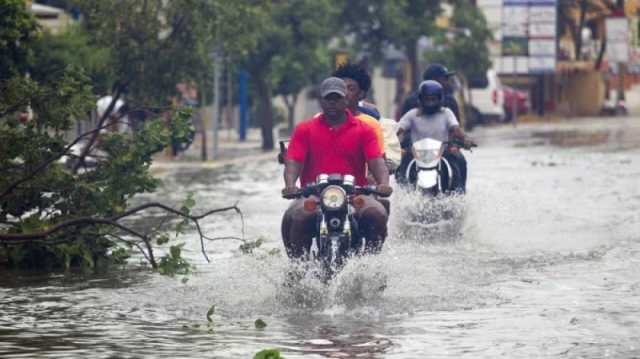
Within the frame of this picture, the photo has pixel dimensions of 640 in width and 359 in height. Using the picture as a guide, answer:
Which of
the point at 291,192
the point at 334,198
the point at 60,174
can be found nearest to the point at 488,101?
the point at 60,174

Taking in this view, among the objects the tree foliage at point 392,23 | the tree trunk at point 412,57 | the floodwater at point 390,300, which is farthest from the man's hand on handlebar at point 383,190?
the tree trunk at point 412,57

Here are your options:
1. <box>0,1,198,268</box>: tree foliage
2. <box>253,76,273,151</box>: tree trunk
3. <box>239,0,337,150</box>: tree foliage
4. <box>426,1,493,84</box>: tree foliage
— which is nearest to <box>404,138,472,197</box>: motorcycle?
<box>0,1,198,268</box>: tree foliage

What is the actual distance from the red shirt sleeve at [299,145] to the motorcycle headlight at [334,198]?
0.80 meters

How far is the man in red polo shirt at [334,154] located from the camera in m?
13.6

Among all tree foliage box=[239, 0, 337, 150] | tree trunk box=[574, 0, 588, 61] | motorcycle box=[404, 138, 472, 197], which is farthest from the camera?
tree trunk box=[574, 0, 588, 61]

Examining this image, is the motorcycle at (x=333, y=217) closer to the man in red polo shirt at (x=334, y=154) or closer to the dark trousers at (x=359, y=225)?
the dark trousers at (x=359, y=225)

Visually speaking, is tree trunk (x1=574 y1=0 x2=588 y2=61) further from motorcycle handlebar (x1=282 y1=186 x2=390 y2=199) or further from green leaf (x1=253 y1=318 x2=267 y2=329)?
green leaf (x1=253 y1=318 x2=267 y2=329)

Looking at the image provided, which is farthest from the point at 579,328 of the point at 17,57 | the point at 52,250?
the point at 17,57

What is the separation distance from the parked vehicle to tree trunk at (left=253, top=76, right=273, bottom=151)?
1877 cm

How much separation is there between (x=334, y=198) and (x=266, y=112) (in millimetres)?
32795

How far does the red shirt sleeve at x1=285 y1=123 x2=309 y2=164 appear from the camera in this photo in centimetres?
1380

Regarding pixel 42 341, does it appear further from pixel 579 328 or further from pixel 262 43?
pixel 262 43

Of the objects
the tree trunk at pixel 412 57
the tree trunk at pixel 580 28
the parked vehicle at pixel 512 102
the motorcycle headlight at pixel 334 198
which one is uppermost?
the tree trunk at pixel 580 28

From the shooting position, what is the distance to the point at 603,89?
270ft
